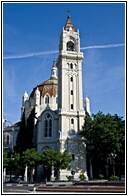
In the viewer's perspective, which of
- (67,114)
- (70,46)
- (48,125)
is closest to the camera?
(67,114)

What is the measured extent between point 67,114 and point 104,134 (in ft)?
30.1

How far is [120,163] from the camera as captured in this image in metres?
51.1

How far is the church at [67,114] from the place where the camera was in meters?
48.9

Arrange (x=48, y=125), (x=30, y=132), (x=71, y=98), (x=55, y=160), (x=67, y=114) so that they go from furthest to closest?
1. (x=30, y=132)
2. (x=71, y=98)
3. (x=48, y=125)
4. (x=67, y=114)
5. (x=55, y=160)

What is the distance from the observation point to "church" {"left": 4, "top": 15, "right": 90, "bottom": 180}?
48875 millimetres

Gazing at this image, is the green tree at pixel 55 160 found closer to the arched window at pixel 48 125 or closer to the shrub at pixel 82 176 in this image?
the shrub at pixel 82 176

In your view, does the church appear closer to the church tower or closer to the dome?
the church tower

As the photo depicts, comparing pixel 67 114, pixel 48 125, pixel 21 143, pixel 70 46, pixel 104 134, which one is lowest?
pixel 21 143

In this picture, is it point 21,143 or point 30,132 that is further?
point 30,132

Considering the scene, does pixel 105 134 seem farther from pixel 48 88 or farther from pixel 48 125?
pixel 48 88

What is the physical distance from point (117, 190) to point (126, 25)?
46.0 feet

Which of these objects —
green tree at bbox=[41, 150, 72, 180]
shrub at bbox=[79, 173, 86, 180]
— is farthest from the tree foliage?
green tree at bbox=[41, 150, 72, 180]

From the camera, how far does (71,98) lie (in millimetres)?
52719

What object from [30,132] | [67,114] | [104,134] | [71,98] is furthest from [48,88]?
[104,134]
